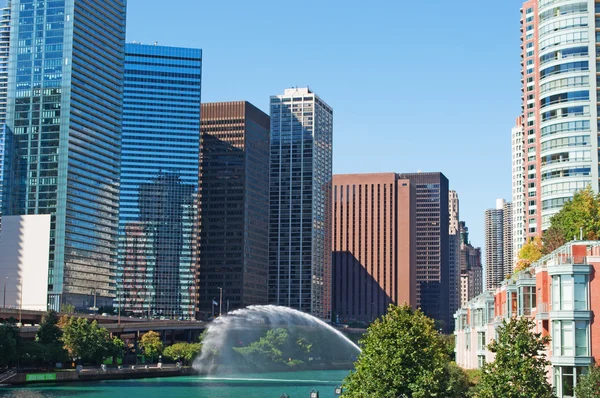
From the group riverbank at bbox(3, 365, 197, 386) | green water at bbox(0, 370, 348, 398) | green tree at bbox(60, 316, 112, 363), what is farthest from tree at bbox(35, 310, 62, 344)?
green water at bbox(0, 370, 348, 398)

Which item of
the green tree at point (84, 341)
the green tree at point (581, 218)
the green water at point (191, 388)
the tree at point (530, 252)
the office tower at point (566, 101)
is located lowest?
the green water at point (191, 388)

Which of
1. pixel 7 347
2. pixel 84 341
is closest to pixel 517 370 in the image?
pixel 7 347

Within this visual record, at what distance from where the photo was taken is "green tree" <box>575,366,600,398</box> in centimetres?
5622

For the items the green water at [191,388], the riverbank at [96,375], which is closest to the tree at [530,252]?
the green water at [191,388]

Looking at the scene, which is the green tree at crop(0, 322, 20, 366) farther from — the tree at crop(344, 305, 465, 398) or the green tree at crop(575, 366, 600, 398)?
the green tree at crop(575, 366, 600, 398)

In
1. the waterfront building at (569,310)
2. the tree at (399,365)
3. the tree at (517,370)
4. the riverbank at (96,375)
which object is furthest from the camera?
the riverbank at (96,375)

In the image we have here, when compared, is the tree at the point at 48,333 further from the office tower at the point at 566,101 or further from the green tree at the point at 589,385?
the green tree at the point at 589,385

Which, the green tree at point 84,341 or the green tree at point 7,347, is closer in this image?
the green tree at point 7,347

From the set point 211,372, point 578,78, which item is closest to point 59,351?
point 211,372

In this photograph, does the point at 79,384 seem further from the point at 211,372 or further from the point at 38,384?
the point at 211,372

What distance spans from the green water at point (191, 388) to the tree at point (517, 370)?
8292 centimetres

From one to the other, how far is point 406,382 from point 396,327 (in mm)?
4074

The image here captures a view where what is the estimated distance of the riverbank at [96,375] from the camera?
15062 centimetres

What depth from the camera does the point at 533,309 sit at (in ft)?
224
